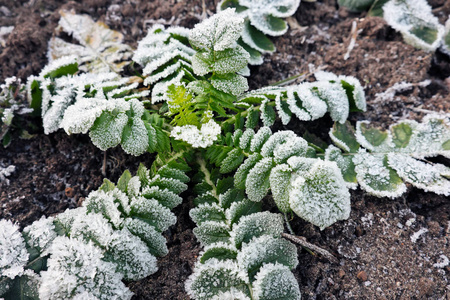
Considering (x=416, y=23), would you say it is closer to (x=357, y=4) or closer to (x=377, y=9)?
(x=377, y=9)

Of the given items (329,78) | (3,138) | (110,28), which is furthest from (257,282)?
(110,28)

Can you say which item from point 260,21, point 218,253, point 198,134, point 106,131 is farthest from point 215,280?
point 260,21

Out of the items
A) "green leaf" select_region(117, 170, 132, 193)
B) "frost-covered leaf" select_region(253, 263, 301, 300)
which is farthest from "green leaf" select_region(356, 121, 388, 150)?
"green leaf" select_region(117, 170, 132, 193)

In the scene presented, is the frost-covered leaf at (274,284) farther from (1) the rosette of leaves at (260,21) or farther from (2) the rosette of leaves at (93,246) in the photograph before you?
(1) the rosette of leaves at (260,21)

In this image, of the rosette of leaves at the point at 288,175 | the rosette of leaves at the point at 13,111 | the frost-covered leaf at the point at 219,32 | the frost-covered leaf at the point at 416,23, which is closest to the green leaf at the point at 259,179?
the rosette of leaves at the point at 288,175

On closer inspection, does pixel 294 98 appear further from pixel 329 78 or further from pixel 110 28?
pixel 110 28

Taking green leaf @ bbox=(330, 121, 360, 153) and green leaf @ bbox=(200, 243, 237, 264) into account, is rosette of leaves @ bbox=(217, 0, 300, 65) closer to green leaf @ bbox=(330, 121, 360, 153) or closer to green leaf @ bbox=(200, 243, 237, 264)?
green leaf @ bbox=(330, 121, 360, 153)
